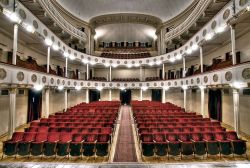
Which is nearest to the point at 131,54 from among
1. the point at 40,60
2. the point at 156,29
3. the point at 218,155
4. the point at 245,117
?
the point at 156,29

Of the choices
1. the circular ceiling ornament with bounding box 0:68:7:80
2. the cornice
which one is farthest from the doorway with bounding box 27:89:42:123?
the cornice

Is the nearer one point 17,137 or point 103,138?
point 17,137

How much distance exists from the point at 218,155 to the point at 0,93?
11.6 metres

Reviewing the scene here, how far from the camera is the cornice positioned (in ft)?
81.6

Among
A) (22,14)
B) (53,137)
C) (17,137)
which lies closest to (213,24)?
(53,137)

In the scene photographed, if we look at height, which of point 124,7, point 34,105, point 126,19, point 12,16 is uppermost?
point 124,7

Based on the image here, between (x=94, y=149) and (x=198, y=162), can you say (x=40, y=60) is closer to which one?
(x=94, y=149)

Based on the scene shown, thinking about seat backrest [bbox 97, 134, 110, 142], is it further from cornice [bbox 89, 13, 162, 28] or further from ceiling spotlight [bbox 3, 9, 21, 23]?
cornice [bbox 89, 13, 162, 28]

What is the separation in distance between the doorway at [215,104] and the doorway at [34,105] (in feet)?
48.3

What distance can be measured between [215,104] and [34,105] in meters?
15.0

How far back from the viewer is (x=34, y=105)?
14.0 m

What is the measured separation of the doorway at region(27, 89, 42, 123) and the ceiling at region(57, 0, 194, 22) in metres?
12.1

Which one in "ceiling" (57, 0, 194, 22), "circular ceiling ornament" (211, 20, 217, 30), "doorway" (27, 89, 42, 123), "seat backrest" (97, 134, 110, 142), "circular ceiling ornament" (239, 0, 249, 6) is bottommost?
"seat backrest" (97, 134, 110, 142)

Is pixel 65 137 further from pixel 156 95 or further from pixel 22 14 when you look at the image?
pixel 156 95
